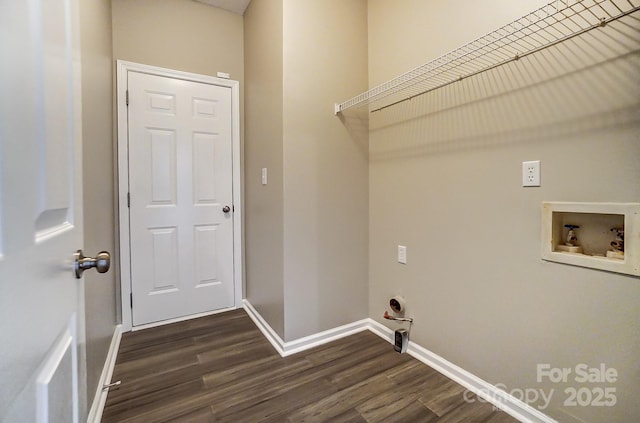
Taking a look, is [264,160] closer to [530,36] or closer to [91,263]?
[91,263]

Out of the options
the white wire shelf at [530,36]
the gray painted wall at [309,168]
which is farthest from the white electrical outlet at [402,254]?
the white wire shelf at [530,36]

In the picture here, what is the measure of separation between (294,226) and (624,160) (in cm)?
162

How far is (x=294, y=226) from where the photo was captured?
1937 mm

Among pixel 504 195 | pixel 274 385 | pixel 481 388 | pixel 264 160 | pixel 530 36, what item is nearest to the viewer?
pixel 530 36

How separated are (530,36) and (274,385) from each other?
2.21 meters

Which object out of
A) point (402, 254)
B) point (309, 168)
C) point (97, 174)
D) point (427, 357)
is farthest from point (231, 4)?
point (427, 357)

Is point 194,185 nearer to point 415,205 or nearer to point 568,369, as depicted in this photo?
point 415,205

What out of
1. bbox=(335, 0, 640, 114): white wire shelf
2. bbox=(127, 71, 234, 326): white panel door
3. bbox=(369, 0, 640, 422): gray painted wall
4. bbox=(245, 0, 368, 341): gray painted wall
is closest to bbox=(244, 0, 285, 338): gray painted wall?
bbox=(245, 0, 368, 341): gray painted wall

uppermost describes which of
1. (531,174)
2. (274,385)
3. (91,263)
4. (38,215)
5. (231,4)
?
(231,4)

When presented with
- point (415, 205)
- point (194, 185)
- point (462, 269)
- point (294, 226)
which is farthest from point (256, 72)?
point (462, 269)

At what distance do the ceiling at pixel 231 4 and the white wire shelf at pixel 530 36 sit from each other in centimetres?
154

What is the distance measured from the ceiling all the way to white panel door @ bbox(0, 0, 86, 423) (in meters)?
2.24

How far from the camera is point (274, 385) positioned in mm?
1613

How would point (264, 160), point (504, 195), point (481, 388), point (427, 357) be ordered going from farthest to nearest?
point (264, 160) < point (427, 357) < point (481, 388) < point (504, 195)
